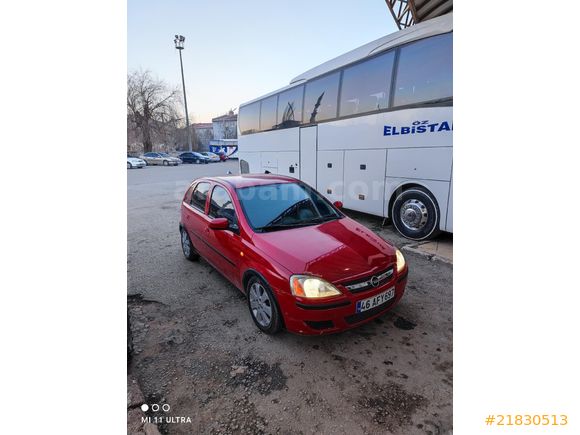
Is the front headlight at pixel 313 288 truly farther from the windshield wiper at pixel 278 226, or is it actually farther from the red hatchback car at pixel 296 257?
the windshield wiper at pixel 278 226

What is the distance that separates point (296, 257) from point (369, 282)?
0.68 metres

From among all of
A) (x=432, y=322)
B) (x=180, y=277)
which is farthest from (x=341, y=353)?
(x=180, y=277)

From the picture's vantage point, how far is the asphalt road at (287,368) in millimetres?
1956

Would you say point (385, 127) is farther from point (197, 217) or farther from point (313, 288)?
point (313, 288)

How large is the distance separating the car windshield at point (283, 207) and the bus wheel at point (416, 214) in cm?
237

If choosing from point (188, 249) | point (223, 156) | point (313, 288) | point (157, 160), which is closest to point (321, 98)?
point (188, 249)

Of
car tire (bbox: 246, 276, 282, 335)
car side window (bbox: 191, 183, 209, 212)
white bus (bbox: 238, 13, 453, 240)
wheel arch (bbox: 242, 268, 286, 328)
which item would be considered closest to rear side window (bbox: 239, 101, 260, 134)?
white bus (bbox: 238, 13, 453, 240)

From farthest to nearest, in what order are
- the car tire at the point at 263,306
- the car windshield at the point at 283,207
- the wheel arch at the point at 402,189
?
1. the wheel arch at the point at 402,189
2. the car windshield at the point at 283,207
3. the car tire at the point at 263,306

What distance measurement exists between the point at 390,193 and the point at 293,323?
4045 mm

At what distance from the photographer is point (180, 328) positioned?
2996 millimetres

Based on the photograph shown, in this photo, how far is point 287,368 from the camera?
2.39m

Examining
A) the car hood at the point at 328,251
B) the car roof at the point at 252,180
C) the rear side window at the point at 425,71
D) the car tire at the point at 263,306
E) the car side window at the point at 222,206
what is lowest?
the car tire at the point at 263,306

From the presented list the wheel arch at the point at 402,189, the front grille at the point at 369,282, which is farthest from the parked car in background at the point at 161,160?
the front grille at the point at 369,282

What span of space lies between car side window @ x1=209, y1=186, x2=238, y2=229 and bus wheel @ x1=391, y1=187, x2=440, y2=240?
11.6 ft
